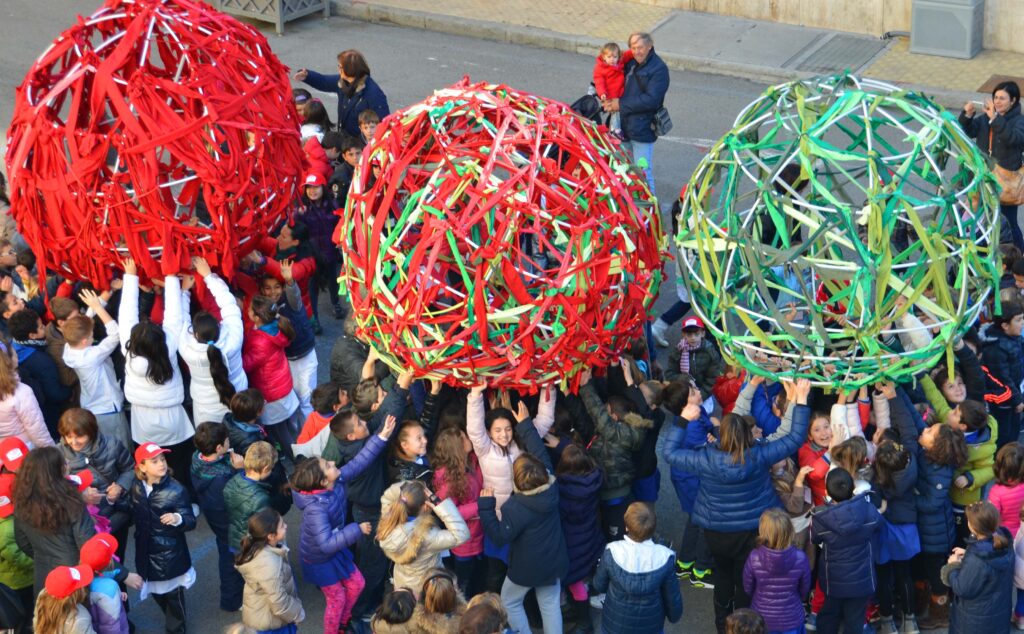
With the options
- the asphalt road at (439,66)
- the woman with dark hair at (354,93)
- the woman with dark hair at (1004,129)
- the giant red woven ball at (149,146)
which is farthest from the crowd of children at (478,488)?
the woman with dark hair at (354,93)

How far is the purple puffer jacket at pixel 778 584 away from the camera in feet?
26.4

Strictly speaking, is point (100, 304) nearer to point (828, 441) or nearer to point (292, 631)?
point (292, 631)

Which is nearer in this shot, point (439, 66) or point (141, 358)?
point (141, 358)

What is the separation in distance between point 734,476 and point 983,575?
1373 millimetres

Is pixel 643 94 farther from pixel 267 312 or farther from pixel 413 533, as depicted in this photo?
pixel 413 533

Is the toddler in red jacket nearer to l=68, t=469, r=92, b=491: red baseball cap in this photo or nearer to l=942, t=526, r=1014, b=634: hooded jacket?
l=942, t=526, r=1014, b=634: hooded jacket

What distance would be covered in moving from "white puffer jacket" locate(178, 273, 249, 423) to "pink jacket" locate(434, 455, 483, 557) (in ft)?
5.52

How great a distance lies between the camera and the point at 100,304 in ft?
32.4

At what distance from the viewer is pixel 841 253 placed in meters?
8.84

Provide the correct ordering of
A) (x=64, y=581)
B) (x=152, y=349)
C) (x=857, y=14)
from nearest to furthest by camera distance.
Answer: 1. (x=64, y=581)
2. (x=152, y=349)
3. (x=857, y=14)

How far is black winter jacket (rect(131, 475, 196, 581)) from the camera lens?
845 cm

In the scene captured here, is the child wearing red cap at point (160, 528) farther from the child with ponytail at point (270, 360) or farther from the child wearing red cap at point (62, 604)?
the child with ponytail at point (270, 360)

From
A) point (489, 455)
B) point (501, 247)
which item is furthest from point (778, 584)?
point (501, 247)

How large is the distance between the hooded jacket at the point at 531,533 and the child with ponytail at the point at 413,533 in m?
0.23
